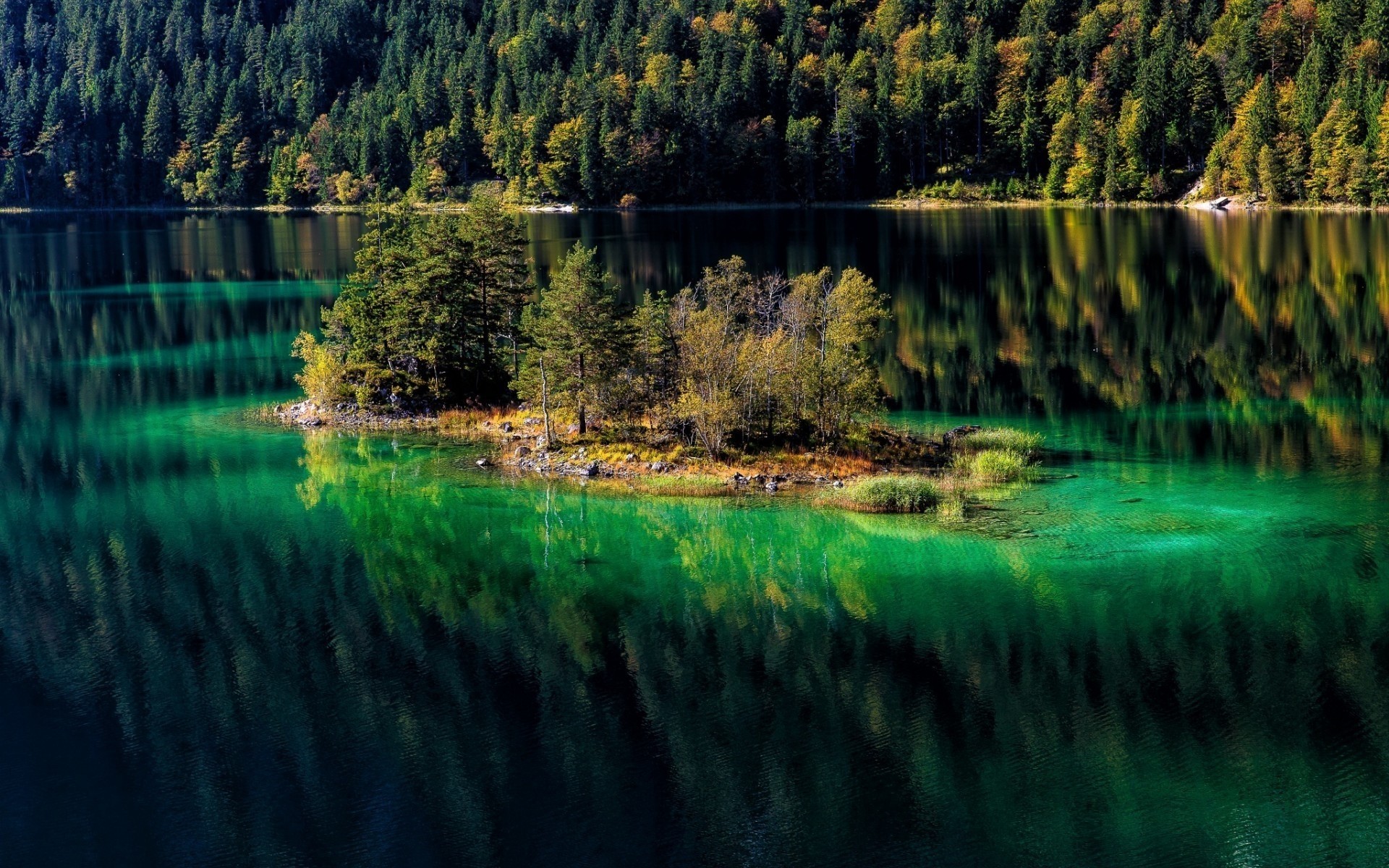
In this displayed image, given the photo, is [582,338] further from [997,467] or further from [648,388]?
[997,467]

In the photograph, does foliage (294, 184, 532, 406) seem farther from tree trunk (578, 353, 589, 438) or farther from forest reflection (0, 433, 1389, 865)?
forest reflection (0, 433, 1389, 865)

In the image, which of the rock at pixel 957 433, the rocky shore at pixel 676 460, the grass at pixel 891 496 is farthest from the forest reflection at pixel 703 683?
the rock at pixel 957 433

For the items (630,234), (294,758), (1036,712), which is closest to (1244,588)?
(1036,712)

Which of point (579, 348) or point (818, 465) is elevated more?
point (579, 348)

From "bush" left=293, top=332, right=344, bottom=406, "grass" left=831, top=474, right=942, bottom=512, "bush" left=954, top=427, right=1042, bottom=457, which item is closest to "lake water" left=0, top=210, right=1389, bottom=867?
"grass" left=831, top=474, right=942, bottom=512

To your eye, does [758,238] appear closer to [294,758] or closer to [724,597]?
[724,597]

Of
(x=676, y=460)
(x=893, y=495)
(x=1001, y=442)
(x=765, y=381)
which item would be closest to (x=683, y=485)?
(x=676, y=460)

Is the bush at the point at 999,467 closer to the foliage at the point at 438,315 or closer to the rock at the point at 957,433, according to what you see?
the rock at the point at 957,433
